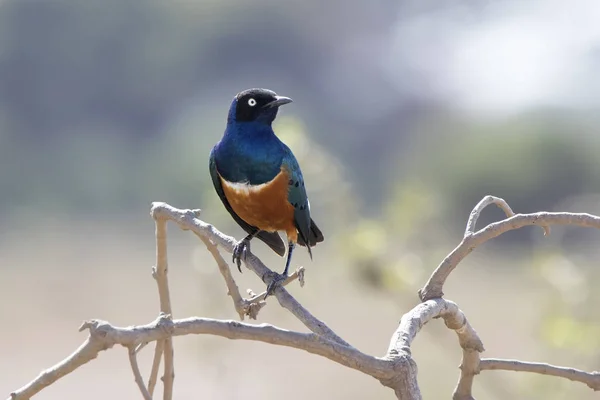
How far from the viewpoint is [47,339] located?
16.1 metres

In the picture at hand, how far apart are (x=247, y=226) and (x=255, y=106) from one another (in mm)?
541

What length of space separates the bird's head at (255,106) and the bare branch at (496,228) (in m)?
1.99

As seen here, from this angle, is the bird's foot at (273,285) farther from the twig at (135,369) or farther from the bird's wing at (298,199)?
the twig at (135,369)

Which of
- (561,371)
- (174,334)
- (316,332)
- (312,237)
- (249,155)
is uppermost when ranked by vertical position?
(249,155)

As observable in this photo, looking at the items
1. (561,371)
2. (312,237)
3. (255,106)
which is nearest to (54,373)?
(561,371)

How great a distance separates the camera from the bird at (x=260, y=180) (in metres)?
4.54

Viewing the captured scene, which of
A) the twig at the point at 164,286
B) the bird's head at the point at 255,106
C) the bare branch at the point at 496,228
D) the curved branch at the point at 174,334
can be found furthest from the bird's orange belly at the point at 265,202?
the curved branch at the point at 174,334

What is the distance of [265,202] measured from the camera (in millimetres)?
4527

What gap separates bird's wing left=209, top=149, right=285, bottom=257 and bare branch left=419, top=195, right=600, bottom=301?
1.83 m

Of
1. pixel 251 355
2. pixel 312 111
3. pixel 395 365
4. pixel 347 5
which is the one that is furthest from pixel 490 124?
pixel 395 365

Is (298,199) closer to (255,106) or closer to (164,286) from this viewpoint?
(255,106)

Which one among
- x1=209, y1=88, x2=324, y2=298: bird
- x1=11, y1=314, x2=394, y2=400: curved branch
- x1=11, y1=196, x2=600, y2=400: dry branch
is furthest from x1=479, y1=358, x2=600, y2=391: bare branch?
x1=209, y1=88, x2=324, y2=298: bird

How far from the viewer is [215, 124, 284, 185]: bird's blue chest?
457 centimetres

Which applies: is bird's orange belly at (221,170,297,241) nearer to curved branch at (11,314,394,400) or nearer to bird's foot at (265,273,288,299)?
bird's foot at (265,273,288,299)
